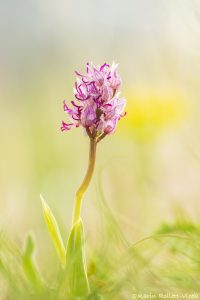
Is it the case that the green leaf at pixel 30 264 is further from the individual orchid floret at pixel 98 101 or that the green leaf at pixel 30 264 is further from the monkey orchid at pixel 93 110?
the individual orchid floret at pixel 98 101

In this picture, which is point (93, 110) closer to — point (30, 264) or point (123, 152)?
point (30, 264)

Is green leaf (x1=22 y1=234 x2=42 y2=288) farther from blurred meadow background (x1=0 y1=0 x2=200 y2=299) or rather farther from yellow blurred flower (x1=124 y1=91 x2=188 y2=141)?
yellow blurred flower (x1=124 y1=91 x2=188 y2=141)

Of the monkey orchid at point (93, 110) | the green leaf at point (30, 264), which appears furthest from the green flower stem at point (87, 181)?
the green leaf at point (30, 264)

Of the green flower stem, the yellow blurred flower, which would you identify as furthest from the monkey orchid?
the yellow blurred flower

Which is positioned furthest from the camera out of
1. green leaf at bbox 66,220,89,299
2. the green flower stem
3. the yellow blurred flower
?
the yellow blurred flower

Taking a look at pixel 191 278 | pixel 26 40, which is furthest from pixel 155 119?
pixel 26 40
